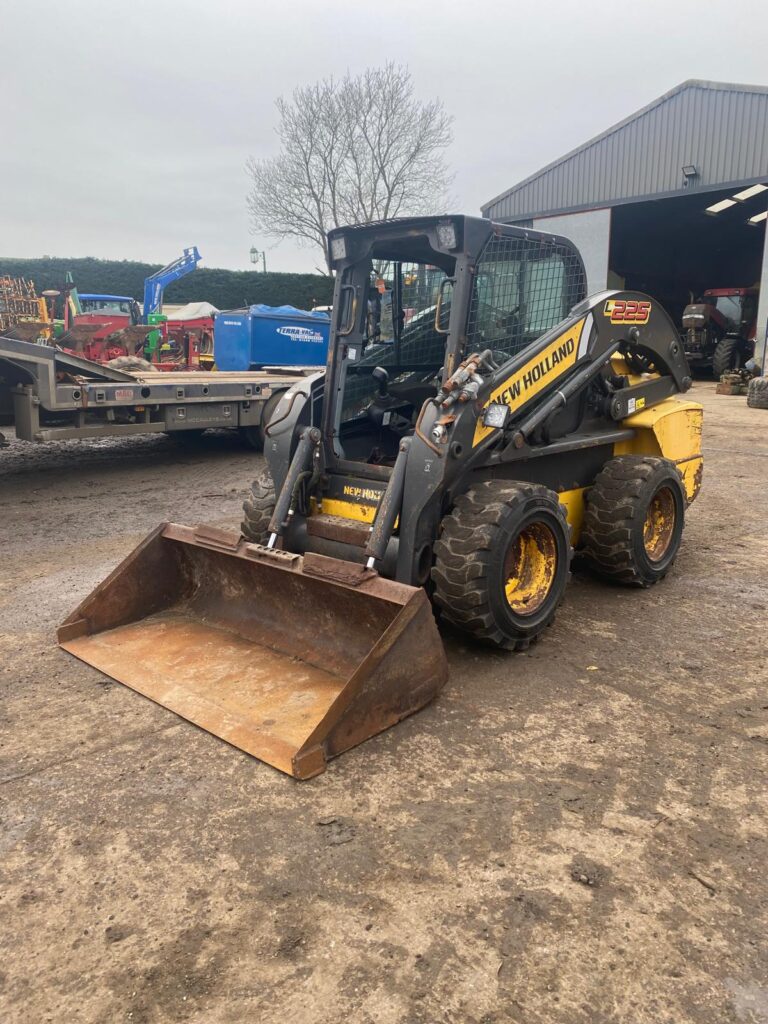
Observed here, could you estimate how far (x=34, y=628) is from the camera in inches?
183

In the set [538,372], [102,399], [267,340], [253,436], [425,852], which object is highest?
[267,340]

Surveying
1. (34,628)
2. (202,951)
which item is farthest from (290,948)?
(34,628)

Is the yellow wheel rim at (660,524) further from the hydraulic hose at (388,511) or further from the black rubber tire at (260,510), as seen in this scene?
the black rubber tire at (260,510)

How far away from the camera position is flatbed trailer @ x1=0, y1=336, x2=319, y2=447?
7.98 metres

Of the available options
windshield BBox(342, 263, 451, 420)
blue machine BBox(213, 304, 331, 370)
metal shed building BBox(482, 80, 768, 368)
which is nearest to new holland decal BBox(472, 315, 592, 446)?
windshield BBox(342, 263, 451, 420)

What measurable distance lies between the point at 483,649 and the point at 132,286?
1134 inches

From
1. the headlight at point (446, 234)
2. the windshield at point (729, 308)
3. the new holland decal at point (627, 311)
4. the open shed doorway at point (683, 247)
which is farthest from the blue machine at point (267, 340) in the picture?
the windshield at point (729, 308)

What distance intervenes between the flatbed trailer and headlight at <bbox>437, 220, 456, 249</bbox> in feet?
17.0

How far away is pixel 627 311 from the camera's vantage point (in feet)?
16.8

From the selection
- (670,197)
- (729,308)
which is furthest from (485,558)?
(729,308)

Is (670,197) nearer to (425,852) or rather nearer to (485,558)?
(485,558)

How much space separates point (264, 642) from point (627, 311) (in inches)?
121

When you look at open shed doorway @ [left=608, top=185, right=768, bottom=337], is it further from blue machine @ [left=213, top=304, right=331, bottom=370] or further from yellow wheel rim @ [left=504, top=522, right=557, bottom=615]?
yellow wheel rim @ [left=504, top=522, right=557, bottom=615]

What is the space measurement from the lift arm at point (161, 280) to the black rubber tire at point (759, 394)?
45.5 ft
